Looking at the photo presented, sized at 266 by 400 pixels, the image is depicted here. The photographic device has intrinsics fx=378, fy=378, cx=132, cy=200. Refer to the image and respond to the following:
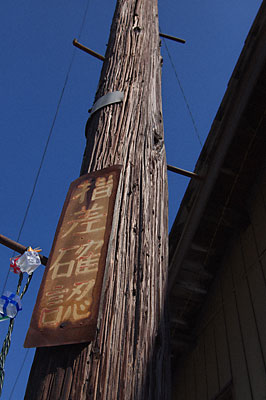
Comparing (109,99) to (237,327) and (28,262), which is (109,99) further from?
(237,327)

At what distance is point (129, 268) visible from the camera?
4.43 ft

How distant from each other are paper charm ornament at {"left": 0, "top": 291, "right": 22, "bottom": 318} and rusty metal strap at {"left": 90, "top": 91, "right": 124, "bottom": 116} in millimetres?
1114

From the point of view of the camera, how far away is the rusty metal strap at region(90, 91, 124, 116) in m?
2.11

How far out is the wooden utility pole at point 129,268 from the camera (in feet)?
3.53

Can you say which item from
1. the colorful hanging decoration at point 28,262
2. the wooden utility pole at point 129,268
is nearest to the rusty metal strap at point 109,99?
the wooden utility pole at point 129,268

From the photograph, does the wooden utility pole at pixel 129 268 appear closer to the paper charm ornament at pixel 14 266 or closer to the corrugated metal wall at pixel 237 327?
the paper charm ornament at pixel 14 266

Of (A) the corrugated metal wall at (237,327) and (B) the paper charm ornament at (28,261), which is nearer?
(B) the paper charm ornament at (28,261)

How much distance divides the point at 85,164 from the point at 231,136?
8.68ft

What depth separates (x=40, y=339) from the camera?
1180mm

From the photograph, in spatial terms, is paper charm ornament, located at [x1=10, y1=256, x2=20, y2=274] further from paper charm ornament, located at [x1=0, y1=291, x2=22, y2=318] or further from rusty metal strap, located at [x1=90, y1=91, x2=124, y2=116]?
rusty metal strap, located at [x1=90, y1=91, x2=124, y2=116]

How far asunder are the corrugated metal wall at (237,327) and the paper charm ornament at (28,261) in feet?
8.00

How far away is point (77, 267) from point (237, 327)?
316 centimetres

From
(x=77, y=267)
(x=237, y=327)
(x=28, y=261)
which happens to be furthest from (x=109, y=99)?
(x=237, y=327)

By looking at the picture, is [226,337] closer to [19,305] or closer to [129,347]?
[19,305]
